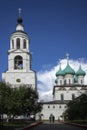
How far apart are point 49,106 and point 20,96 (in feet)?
149

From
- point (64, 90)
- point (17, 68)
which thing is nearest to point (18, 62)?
point (17, 68)

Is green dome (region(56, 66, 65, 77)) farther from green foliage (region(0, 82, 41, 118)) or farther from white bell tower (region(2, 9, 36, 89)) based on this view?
green foliage (region(0, 82, 41, 118))

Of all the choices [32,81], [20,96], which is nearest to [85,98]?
[20,96]

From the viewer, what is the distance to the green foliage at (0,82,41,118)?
173 feet

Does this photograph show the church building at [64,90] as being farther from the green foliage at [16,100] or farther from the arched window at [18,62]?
the green foliage at [16,100]

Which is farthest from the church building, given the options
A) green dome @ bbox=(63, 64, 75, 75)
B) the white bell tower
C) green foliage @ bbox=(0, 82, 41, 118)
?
green foliage @ bbox=(0, 82, 41, 118)

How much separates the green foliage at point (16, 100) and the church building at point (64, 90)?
36.3m

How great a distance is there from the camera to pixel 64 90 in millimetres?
103812

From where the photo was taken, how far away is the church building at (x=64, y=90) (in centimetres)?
10006

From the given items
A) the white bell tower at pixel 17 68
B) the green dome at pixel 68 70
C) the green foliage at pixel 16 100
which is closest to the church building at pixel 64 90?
the green dome at pixel 68 70

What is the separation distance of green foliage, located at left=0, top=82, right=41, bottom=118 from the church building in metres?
36.3

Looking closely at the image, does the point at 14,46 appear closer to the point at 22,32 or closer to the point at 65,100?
the point at 22,32

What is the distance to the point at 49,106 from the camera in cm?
10038

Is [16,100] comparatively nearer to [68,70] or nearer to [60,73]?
[68,70]
